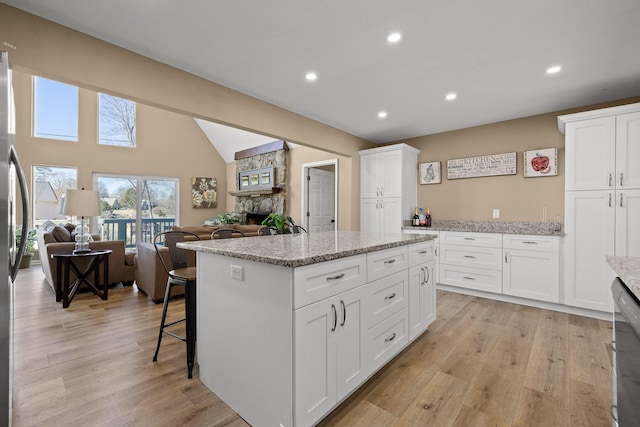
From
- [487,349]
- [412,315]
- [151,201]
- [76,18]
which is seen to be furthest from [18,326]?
[151,201]

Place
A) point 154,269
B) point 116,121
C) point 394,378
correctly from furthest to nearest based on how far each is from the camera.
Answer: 1. point 116,121
2. point 154,269
3. point 394,378

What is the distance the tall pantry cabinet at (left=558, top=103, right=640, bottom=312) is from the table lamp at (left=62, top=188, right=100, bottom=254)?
5555 millimetres

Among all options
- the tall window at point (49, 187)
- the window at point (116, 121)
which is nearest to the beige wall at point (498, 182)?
the window at point (116, 121)

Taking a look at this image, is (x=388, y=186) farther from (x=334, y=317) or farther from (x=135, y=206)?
(x=135, y=206)

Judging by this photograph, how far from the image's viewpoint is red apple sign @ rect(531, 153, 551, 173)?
3751mm

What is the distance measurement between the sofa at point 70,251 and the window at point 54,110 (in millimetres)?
3161

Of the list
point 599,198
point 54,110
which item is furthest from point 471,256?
point 54,110

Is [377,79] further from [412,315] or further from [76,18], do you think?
[76,18]

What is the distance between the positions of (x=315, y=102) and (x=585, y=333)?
12.0 feet

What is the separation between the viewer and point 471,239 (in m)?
3.84

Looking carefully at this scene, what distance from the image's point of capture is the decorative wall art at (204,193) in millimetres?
7910

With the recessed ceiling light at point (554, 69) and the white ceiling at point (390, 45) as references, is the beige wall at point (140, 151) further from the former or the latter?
the recessed ceiling light at point (554, 69)

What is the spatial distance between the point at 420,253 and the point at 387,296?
65 centimetres

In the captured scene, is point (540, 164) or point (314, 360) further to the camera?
point (540, 164)
